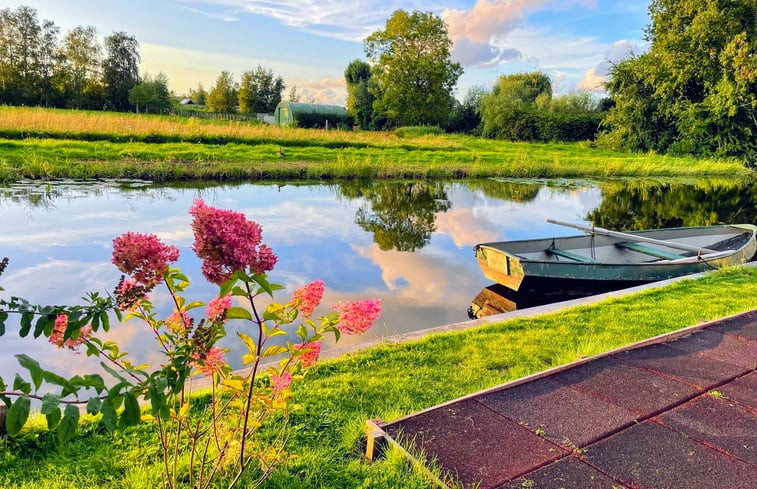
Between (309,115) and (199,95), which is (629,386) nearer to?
(309,115)

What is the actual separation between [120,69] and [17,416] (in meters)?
66.2

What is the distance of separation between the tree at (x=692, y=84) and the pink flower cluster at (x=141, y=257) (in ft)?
124

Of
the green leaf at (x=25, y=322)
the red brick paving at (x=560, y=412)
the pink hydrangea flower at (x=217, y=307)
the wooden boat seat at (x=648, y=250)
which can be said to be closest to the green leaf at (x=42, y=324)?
the green leaf at (x=25, y=322)

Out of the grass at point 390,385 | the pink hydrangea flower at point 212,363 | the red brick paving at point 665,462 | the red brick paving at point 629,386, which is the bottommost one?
the grass at point 390,385

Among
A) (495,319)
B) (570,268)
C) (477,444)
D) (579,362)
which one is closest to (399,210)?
(570,268)

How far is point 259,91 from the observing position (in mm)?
58125

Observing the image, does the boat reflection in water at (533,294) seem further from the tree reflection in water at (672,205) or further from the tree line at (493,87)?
the tree line at (493,87)

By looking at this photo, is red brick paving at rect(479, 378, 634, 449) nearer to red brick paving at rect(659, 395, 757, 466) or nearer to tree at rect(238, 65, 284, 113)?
red brick paving at rect(659, 395, 757, 466)

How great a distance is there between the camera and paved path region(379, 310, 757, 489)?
2.84m

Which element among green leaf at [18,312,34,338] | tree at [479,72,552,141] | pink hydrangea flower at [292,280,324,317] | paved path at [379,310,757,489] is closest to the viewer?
green leaf at [18,312,34,338]

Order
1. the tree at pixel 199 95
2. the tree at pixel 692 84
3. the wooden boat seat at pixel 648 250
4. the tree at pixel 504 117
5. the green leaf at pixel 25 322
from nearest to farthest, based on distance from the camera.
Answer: the green leaf at pixel 25 322 < the wooden boat seat at pixel 648 250 < the tree at pixel 692 84 < the tree at pixel 504 117 < the tree at pixel 199 95

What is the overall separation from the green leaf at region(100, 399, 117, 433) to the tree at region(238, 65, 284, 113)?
195 ft

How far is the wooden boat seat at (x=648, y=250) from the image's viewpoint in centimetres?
932

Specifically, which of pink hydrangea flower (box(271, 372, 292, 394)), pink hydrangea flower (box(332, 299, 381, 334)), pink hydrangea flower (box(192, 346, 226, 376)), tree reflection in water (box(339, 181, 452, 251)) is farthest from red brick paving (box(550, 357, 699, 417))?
tree reflection in water (box(339, 181, 452, 251))
